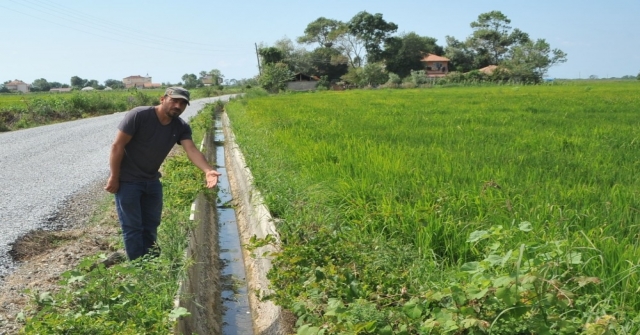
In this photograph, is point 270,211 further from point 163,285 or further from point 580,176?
point 580,176

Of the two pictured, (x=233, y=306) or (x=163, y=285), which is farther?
(x=233, y=306)

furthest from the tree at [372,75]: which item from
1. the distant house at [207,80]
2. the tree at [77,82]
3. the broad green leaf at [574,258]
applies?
the tree at [77,82]

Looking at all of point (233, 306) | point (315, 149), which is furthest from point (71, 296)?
point (315, 149)

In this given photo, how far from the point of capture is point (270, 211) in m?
5.71

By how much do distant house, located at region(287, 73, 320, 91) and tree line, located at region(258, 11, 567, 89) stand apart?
123 cm

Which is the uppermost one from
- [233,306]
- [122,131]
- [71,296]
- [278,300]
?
[122,131]

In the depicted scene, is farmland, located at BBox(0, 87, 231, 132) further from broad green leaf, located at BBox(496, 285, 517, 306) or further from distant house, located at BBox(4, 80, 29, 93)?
distant house, located at BBox(4, 80, 29, 93)

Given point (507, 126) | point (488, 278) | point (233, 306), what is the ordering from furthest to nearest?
point (507, 126) → point (233, 306) → point (488, 278)

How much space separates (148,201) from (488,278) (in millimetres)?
2938

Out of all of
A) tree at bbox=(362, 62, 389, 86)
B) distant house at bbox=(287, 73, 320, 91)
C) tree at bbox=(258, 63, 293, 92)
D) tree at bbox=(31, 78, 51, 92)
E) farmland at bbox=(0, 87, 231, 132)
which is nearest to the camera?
farmland at bbox=(0, 87, 231, 132)

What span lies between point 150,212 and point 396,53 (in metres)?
64.0

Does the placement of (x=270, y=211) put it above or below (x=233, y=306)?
above

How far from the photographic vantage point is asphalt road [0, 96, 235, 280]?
6.03 meters

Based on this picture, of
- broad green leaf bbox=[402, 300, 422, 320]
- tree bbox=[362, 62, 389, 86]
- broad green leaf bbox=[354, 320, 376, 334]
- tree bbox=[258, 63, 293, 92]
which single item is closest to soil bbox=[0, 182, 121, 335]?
broad green leaf bbox=[354, 320, 376, 334]
